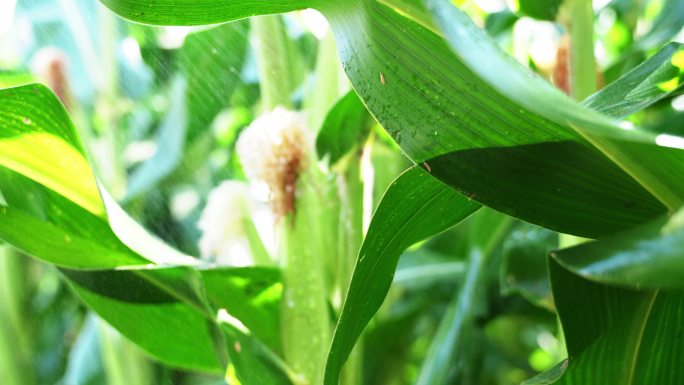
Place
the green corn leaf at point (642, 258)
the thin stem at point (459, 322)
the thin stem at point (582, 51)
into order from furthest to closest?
the thin stem at point (459, 322) → the thin stem at point (582, 51) → the green corn leaf at point (642, 258)

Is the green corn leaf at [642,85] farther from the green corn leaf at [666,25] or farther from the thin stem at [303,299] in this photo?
the green corn leaf at [666,25]

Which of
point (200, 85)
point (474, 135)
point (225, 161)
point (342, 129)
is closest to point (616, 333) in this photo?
point (474, 135)

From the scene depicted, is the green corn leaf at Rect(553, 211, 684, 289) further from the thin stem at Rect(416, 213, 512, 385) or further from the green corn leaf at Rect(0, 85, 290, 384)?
the thin stem at Rect(416, 213, 512, 385)

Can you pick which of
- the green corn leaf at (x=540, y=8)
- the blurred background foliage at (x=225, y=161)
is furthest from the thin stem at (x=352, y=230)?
the green corn leaf at (x=540, y=8)

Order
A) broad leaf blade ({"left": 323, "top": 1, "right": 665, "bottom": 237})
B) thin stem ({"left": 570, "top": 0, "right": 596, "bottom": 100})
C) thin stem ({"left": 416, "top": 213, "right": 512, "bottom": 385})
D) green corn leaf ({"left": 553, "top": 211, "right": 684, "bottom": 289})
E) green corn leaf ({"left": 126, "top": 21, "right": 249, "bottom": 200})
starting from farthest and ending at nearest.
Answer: green corn leaf ({"left": 126, "top": 21, "right": 249, "bottom": 200}) → thin stem ({"left": 416, "top": 213, "right": 512, "bottom": 385}) → thin stem ({"left": 570, "top": 0, "right": 596, "bottom": 100}) → broad leaf blade ({"left": 323, "top": 1, "right": 665, "bottom": 237}) → green corn leaf ({"left": 553, "top": 211, "right": 684, "bottom": 289})

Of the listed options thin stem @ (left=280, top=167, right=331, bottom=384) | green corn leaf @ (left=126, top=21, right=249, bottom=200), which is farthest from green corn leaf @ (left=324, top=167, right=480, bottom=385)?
green corn leaf @ (left=126, top=21, right=249, bottom=200)

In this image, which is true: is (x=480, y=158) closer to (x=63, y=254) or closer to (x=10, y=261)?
(x=63, y=254)
